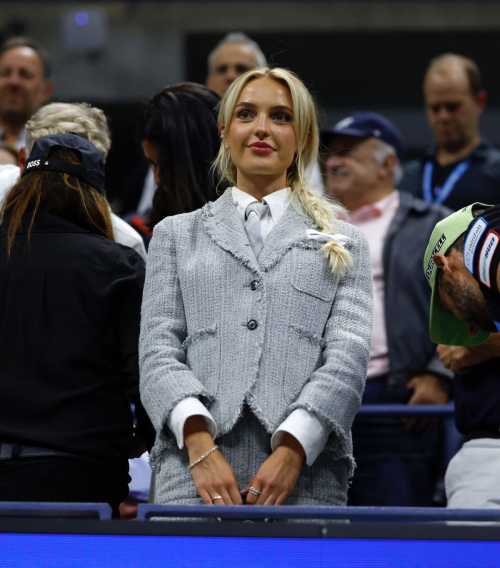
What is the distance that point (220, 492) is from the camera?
228 cm

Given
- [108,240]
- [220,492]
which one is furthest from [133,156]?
[220,492]

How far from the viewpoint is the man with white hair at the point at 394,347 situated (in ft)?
11.9

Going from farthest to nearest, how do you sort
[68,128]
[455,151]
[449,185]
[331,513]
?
[455,151]
[449,185]
[68,128]
[331,513]

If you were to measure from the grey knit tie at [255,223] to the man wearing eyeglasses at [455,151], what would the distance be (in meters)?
2.10

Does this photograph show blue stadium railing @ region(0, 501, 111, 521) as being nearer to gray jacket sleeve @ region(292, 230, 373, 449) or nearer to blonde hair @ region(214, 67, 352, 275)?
gray jacket sleeve @ region(292, 230, 373, 449)

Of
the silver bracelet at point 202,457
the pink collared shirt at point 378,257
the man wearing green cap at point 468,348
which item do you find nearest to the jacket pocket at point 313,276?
the man wearing green cap at point 468,348

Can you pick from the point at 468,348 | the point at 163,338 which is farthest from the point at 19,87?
the point at 468,348

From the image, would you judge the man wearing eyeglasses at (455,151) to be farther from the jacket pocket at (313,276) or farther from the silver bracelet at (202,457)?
the silver bracelet at (202,457)

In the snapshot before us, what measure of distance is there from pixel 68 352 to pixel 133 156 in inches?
208

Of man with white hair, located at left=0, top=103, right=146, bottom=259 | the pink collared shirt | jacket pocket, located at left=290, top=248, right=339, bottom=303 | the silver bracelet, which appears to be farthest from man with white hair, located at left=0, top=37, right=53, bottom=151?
the silver bracelet

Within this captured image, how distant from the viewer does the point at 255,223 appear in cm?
268

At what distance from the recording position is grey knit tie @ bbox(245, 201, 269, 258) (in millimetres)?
2650

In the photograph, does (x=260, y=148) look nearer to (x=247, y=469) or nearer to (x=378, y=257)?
(x=247, y=469)

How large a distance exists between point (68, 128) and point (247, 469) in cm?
137
